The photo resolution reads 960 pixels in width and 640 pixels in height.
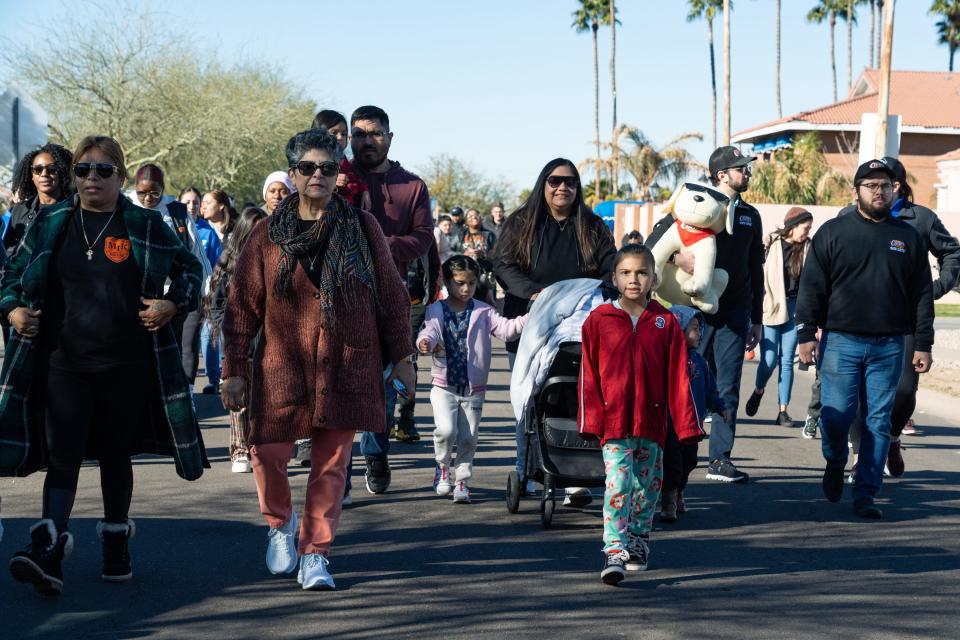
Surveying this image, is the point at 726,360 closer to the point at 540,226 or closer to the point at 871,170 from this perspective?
the point at 871,170

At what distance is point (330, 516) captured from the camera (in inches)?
236

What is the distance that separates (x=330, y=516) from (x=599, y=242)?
9.74 feet

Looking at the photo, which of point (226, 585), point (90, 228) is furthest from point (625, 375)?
point (90, 228)

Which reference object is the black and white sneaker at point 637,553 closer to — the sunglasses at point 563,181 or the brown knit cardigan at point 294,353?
the brown knit cardigan at point 294,353

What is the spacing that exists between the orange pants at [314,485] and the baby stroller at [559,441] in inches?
63.5

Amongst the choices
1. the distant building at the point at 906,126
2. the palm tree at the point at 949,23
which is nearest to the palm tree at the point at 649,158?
the distant building at the point at 906,126

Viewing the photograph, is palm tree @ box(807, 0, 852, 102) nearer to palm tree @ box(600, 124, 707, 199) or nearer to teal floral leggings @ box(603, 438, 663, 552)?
palm tree @ box(600, 124, 707, 199)

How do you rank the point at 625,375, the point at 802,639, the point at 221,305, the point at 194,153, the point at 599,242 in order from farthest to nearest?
the point at 194,153 → the point at 221,305 → the point at 599,242 → the point at 625,375 → the point at 802,639

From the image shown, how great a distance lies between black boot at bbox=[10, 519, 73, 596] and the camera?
5613 millimetres

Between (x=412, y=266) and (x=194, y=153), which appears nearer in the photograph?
(x=412, y=266)

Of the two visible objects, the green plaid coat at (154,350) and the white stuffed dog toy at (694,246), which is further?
the white stuffed dog toy at (694,246)

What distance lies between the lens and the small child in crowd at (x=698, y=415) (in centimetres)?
762

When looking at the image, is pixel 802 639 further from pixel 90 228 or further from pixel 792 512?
pixel 90 228

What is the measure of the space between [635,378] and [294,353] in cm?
166
